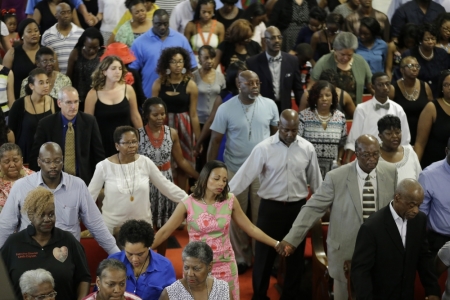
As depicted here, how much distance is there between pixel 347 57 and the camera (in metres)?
8.40

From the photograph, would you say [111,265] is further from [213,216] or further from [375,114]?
[375,114]

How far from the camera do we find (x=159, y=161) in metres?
7.23

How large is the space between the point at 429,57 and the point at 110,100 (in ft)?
12.6

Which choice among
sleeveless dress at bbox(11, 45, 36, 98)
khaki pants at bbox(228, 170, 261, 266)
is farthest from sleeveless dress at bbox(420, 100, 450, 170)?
sleeveless dress at bbox(11, 45, 36, 98)

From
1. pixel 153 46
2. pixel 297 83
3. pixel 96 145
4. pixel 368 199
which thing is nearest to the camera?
pixel 368 199

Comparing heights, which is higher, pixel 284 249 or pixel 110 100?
pixel 110 100

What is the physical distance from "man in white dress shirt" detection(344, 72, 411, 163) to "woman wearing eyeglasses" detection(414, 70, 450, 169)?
0.19 meters

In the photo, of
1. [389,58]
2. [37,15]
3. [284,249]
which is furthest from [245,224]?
[37,15]

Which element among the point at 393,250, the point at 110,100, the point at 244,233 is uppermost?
the point at 110,100

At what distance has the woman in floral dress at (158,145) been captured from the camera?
7121mm

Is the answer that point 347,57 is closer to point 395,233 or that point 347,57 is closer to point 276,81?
point 276,81

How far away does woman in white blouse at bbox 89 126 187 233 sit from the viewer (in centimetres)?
A: 607

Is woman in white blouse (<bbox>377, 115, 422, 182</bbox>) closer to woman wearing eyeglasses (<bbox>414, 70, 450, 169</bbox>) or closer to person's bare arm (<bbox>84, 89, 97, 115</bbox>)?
woman wearing eyeglasses (<bbox>414, 70, 450, 169</bbox>)

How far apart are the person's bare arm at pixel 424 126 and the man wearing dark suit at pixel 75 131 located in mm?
3056
